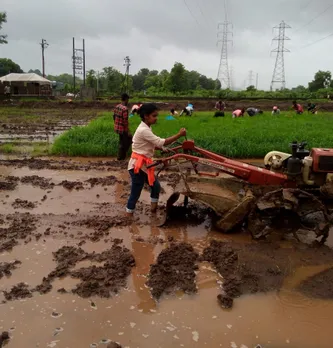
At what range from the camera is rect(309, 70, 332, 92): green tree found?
6200 centimetres

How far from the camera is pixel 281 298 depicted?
373 cm

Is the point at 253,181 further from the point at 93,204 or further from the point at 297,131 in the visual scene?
the point at 297,131

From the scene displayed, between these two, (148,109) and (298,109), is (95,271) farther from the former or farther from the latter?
(298,109)

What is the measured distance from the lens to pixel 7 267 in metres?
4.11

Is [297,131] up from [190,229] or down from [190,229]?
up

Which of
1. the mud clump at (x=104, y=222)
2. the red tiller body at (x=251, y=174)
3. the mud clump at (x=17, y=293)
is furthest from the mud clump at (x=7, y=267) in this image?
the red tiller body at (x=251, y=174)

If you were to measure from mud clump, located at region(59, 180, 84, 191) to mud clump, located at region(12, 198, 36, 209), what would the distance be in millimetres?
1035

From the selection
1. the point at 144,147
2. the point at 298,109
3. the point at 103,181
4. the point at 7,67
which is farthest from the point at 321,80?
the point at 144,147

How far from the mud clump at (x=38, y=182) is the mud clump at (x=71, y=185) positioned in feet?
0.76

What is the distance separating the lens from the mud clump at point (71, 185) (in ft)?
Answer: 23.7

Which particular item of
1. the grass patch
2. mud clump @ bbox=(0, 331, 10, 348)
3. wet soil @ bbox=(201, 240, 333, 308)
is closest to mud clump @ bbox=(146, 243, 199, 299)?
wet soil @ bbox=(201, 240, 333, 308)

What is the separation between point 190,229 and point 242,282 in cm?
155

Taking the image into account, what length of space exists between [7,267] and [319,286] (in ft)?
11.1

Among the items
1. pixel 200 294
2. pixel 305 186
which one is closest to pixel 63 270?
pixel 200 294
